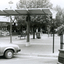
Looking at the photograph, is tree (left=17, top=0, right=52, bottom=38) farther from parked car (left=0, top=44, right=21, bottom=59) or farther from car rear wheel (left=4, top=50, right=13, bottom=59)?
car rear wheel (left=4, top=50, right=13, bottom=59)

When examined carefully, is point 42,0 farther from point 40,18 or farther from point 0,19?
point 0,19

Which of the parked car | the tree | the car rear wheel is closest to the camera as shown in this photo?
the parked car

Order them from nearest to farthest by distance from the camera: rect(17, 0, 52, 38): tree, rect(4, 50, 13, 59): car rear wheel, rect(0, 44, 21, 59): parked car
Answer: rect(0, 44, 21, 59): parked car, rect(4, 50, 13, 59): car rear wheel, rect(17, 0, 52, 38): tree

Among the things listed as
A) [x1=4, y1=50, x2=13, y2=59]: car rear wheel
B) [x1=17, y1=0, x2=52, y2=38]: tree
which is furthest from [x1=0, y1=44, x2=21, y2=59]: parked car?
[x1=17, y1=0, x2=52, y2=38]: tree

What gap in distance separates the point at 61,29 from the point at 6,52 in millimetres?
3711

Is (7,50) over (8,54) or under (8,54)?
over

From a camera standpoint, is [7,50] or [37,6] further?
[37,6]

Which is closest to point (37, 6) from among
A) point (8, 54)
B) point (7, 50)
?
point (7, 50)

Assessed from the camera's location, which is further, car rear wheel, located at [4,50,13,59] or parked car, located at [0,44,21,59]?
car rear wheel, located at [4,50,13,59]

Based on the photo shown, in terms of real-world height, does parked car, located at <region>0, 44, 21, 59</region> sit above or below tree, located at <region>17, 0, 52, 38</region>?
below

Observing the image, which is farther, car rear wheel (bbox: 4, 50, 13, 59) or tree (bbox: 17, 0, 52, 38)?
tree (bbox: 17, 0, 52, 38)

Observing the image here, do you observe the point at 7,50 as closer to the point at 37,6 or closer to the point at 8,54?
the point at 8,54

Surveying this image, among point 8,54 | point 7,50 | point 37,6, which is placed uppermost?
point 37,6

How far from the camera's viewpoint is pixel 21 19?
22.7 m
